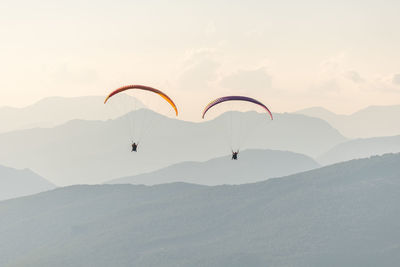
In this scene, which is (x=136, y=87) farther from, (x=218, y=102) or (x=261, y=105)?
(x=261, y=105)

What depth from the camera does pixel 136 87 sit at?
86.8 meters

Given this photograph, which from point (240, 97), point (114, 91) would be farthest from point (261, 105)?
point (114, 91)

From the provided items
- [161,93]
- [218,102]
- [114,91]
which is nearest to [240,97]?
[218,102]

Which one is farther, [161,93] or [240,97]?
[240,97]

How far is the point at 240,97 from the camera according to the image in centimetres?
9531

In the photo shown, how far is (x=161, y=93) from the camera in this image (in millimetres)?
88562

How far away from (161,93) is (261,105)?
17.6 m

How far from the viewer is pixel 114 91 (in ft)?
300

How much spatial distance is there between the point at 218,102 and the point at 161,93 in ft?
34.7

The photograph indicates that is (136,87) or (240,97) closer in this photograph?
(136,87)

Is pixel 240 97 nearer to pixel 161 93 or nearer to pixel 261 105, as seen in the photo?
pixel 261 105

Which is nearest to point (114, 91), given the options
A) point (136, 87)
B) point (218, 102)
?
point (136, 87)

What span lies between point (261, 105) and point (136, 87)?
852 inches

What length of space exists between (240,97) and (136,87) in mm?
17904
